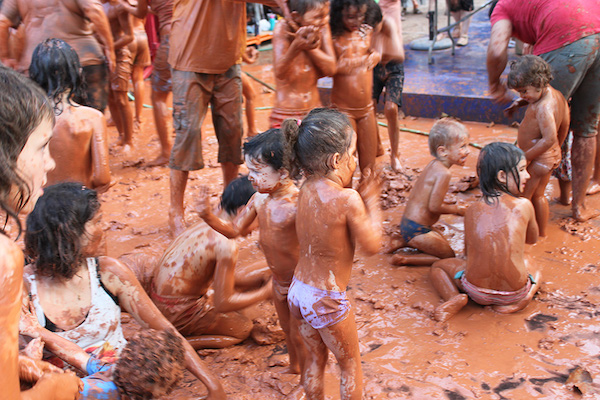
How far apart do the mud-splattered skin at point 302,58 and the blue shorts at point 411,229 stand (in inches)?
45.1

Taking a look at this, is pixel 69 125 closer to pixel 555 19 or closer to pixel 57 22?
pixel 57 22

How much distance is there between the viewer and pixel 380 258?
13.5 ft

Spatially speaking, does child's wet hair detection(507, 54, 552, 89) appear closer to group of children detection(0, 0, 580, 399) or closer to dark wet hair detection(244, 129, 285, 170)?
group of children detection(0, 0, 580, 399)

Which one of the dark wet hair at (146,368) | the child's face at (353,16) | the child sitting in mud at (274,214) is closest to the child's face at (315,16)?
the child's face at (353,16)

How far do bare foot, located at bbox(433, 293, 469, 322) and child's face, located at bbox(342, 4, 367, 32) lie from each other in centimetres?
246

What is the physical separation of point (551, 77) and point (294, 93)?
1.89 m

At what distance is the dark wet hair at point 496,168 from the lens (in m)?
3.33

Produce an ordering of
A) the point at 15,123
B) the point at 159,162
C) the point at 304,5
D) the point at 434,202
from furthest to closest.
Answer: the point at 159,162 < the point at 434,202 < the point at 304,5 < the point at 15,123

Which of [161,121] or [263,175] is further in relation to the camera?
[161,121]

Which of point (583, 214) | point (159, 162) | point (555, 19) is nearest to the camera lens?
point (555, 19)

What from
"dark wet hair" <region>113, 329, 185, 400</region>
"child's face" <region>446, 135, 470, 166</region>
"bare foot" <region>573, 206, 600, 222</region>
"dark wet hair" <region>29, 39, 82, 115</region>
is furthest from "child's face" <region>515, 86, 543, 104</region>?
"dark wet hair" <region>113, 329, 185, 400</region>

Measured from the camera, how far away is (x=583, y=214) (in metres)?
4.46

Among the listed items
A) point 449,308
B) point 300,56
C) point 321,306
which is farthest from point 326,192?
point 300,56

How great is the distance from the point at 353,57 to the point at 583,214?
2274 mm
